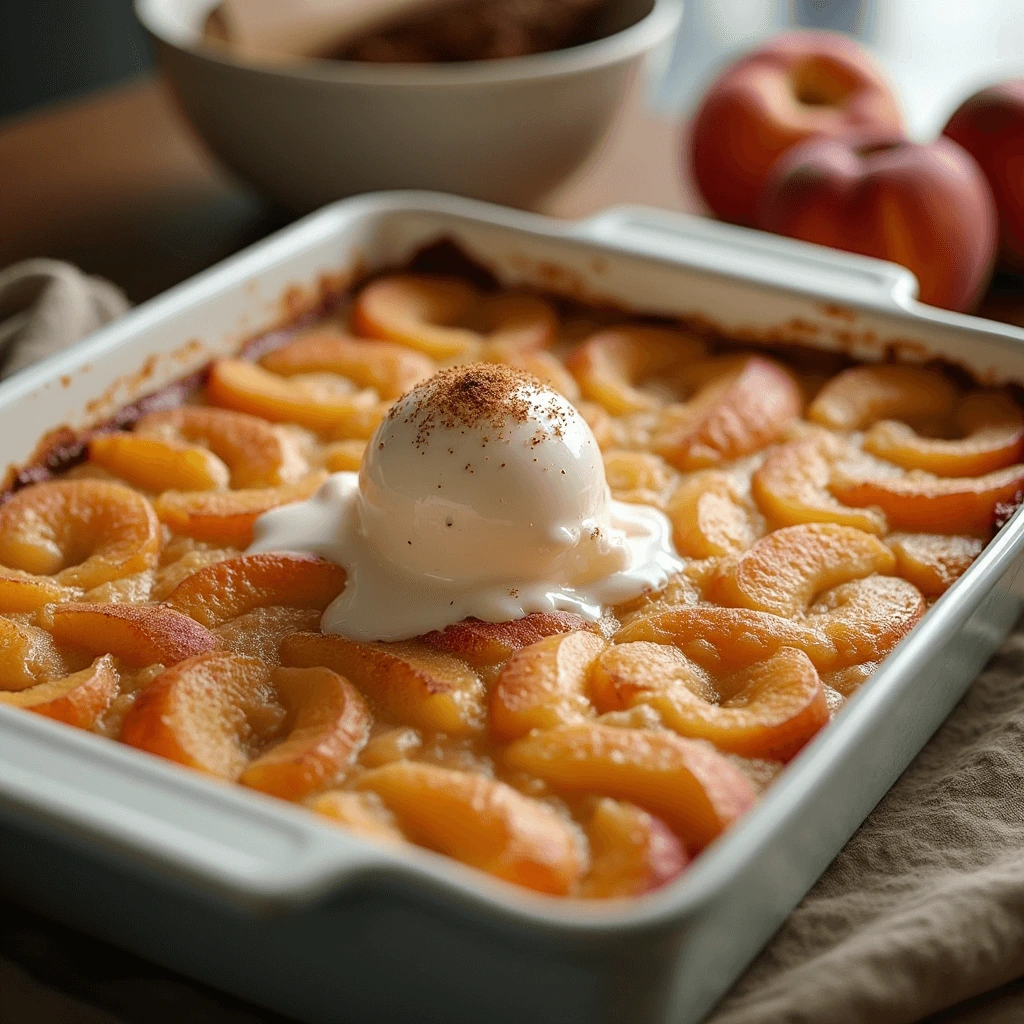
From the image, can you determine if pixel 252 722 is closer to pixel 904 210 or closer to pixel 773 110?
pixel 904 210

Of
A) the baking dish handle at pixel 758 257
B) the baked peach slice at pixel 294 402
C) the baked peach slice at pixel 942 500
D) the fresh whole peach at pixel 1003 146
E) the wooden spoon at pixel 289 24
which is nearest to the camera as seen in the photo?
the baked peach slice at pixel 942 500

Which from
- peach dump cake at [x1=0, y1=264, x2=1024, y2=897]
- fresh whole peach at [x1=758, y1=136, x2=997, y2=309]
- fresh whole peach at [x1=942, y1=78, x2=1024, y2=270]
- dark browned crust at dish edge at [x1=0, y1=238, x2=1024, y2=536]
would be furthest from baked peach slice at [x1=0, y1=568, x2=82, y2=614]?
fresh whole peach at [x1=942, y1=78, x2=1024, y2=270]

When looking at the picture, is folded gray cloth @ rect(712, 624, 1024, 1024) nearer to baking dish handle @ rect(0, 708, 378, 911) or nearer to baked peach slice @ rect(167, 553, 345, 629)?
baking dish handle @ rect(0, 708, 378, 911)

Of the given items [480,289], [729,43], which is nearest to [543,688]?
[480,289]

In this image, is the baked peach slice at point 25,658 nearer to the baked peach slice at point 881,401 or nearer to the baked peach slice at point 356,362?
the baked peach slice at point 356,362

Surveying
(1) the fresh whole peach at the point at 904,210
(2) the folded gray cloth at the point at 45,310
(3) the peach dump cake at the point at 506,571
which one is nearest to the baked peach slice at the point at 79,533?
(3) the peach dump cake at the point at 506,571
